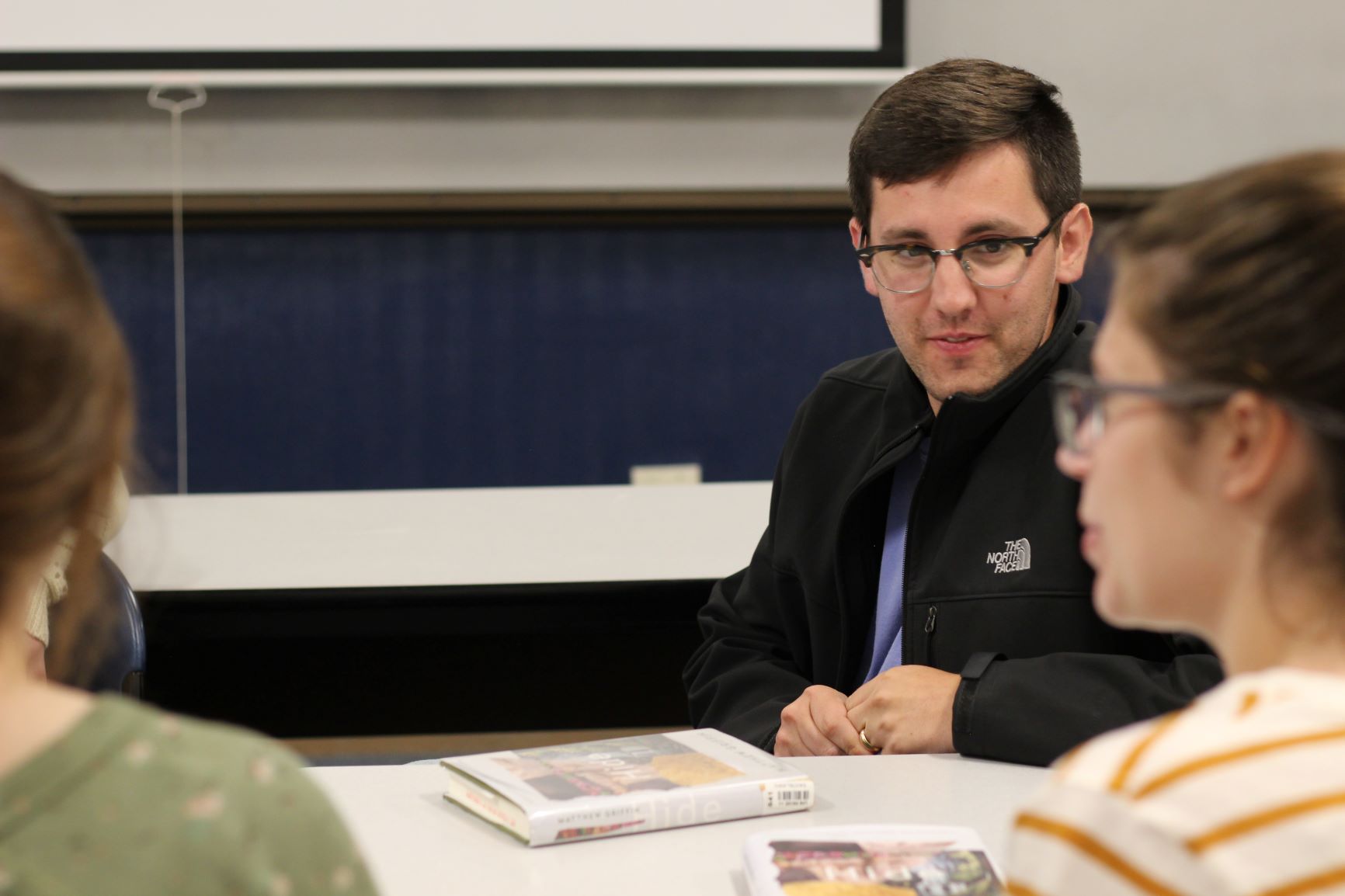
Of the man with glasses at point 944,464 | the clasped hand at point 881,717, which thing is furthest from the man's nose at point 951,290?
the clasped hand at point 881,717

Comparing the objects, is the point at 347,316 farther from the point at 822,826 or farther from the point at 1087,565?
the point at 822,826

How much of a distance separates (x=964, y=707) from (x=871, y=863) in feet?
1.06

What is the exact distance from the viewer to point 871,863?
0.95 meters

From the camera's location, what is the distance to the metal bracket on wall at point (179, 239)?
306cm

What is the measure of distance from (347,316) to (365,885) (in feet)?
8.96

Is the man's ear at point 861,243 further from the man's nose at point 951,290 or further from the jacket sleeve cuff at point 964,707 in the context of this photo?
the jacket sleeve cuff at point 964,707

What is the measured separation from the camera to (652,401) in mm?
3305

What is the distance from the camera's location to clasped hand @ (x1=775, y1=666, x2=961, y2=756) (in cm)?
127

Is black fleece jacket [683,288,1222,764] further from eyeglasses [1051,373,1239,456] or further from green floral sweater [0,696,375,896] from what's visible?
green floral sweater [0,696,375,896]

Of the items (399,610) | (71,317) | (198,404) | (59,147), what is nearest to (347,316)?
(198,404)

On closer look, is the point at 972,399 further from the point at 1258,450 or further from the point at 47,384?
the point at 47,384

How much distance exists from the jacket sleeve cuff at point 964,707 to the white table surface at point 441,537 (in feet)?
2.48

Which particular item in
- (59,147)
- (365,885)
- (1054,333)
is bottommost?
(365,885)

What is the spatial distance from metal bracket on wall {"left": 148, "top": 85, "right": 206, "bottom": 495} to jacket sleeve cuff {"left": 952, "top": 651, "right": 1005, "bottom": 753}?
2.40m
